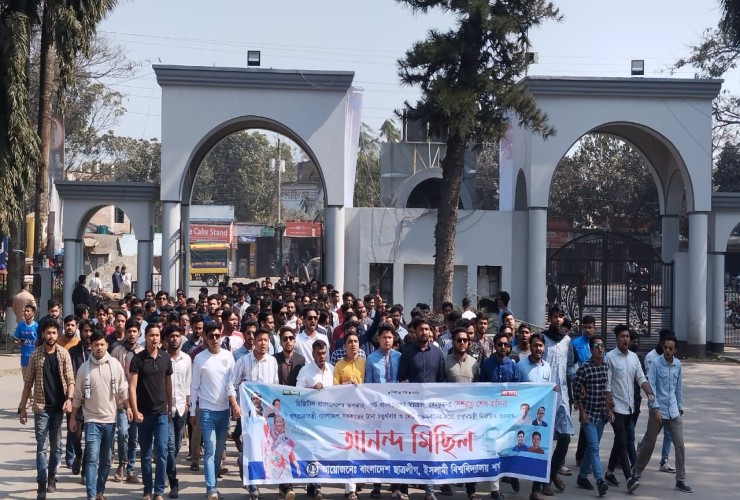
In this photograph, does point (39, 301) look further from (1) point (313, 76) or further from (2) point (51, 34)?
(1) point (313, 76)

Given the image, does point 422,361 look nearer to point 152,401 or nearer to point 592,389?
point 592,389

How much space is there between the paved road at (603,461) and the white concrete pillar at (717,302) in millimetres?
8149

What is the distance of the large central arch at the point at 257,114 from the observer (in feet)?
78.2

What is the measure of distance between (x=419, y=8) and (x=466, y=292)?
762 centimetres

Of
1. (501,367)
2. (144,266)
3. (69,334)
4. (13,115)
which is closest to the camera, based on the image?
(501,367)

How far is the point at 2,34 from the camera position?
2056 centimetres

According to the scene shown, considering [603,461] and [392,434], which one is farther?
A: [603,461]

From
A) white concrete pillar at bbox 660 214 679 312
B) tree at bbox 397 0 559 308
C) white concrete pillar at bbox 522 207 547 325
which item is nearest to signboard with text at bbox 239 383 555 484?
tree at bbox 397 0 559 308

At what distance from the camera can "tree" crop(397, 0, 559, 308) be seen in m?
20.6

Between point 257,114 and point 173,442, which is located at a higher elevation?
point 257,114

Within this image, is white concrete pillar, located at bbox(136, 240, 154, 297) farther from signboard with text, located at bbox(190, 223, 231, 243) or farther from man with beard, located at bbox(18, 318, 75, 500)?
signboard with text, located at bbox(190, 223, 231, 243)

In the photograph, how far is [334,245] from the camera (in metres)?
24.4

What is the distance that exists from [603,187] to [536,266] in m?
31.9

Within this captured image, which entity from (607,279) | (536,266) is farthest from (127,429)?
(607,279)
